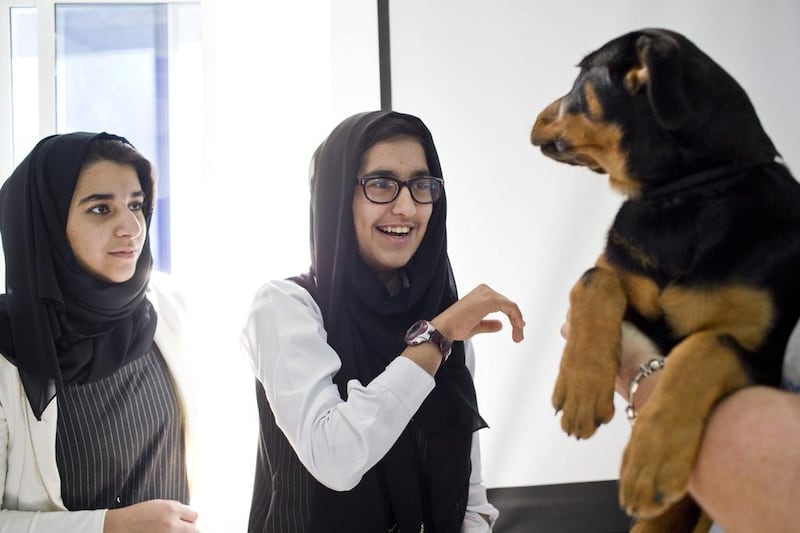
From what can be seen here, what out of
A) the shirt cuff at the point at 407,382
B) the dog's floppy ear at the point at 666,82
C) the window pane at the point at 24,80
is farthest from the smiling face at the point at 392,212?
the window pane at the point at 24,80

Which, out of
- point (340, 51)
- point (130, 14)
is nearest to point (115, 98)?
point (130, 14)

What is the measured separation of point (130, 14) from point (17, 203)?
1.33m

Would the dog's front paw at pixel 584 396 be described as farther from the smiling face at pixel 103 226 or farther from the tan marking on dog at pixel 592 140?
the smiling face at pixel 103 226

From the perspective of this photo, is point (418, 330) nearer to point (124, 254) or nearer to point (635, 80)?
point (635, 80)

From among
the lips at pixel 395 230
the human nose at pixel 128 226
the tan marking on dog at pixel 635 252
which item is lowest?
the tan marking on dog at pixel 635 252

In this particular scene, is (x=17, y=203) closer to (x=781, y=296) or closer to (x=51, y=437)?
(x=51, y=437)

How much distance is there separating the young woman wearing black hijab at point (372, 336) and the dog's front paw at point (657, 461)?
634mm

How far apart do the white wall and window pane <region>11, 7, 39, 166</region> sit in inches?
58.0

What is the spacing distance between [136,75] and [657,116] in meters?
2.38

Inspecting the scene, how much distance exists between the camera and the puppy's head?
32.3 inches

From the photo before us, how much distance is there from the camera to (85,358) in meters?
1.68

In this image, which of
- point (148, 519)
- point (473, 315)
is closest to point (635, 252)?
point (473, 315)

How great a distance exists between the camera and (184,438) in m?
1.80

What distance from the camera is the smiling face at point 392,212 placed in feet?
5.02
